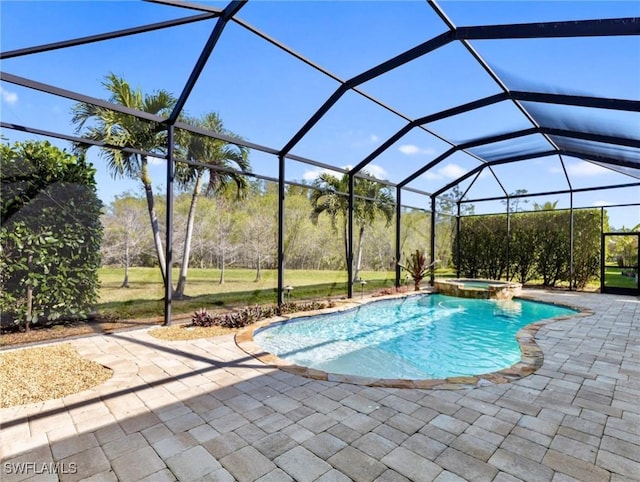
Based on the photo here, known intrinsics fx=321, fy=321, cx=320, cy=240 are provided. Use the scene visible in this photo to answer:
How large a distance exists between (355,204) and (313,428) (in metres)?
10.3

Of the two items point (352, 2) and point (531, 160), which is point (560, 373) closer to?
point (352, 2)

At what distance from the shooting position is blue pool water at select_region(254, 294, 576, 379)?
5.27 metres

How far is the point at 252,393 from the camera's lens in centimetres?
343

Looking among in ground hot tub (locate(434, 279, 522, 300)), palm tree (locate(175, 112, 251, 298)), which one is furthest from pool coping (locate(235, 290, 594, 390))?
in ground hot tub (locate(434, 279, 522, 300))

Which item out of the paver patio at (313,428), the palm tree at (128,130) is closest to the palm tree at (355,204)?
the palm tree at (128,130)

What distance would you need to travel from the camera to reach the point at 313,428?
2.76m

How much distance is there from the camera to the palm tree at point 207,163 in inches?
293

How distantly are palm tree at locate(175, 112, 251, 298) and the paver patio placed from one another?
3.76m

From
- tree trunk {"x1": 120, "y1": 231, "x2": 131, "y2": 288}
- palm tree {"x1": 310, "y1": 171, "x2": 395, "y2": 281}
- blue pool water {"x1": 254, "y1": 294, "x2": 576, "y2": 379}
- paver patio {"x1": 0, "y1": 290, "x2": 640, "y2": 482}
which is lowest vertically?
blue pool water {"x1": 254, "y1": 294, "x2": 576, "y2": 379}

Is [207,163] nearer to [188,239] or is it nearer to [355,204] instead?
[188,239]

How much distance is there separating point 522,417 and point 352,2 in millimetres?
5570

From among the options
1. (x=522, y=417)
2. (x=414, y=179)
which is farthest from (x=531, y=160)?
(x=522, y=417)

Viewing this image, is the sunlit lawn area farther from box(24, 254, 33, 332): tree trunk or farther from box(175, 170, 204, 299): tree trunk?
box(24, 254, 33, 332): tree trunk

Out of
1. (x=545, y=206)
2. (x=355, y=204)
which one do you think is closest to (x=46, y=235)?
(x=355, y=204)
